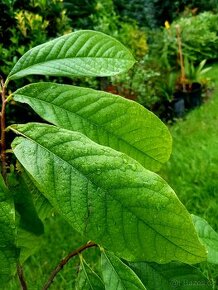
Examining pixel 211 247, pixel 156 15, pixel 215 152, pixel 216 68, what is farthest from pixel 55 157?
pixel 156 15

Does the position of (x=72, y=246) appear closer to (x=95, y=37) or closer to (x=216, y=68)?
(x=95, y=37)

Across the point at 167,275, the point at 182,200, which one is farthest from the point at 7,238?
the point at 182,200

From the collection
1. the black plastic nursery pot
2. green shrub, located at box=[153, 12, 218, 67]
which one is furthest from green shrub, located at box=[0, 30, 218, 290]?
green shrub, located at box=[153, 12, 218, 67]

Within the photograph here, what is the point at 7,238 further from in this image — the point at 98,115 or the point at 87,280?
the point at 87,280

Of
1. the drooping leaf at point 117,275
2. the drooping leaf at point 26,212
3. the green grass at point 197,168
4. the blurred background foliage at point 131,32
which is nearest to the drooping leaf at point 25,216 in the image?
the drooping leaf at point 26,212

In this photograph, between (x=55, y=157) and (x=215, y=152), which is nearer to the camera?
(x=55, y=157)

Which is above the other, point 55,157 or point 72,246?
point 55,157

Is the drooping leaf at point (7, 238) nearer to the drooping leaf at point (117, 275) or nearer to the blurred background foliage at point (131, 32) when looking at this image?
the drooping leaf at point (117, 275)
